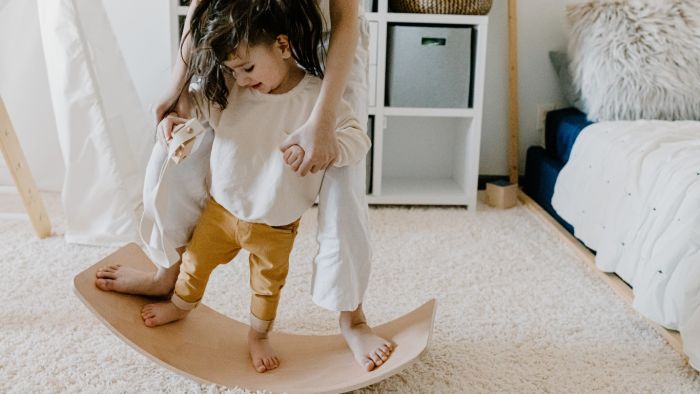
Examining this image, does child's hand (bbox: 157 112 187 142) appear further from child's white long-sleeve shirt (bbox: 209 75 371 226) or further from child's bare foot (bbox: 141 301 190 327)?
child's bare foot (bbox: 141 301 190 327)

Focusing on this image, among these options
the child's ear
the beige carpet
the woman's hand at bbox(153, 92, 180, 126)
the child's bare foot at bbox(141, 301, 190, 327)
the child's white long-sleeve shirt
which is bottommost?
the beige carpet

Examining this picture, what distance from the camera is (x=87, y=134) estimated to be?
1915 mm

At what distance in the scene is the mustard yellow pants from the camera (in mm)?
1195

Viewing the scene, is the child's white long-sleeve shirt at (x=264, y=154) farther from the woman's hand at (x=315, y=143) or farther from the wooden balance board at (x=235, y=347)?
the wooden balance board at (x=235, y=347)

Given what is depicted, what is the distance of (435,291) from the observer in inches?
66.4

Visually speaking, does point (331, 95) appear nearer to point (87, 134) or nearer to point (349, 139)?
point (349, 139)

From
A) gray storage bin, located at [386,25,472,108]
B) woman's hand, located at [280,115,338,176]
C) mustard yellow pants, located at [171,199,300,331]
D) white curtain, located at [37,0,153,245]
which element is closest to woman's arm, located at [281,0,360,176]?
woman's hand, located at [280,115,338,176]

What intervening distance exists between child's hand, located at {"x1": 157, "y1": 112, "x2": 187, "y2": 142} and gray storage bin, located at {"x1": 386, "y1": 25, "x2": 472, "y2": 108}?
1.24 m

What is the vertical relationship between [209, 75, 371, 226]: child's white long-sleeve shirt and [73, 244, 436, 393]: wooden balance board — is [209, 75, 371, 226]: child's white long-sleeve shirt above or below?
above

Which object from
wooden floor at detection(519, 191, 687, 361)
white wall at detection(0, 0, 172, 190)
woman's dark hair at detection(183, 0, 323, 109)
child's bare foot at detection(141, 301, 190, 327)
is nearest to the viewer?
woman's dark hair at detection(183, 0, 323, 109)

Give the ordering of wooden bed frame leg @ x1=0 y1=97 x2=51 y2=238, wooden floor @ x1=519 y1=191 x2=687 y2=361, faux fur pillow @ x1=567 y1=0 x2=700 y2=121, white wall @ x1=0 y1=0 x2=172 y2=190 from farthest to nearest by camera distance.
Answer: white wall @ x1=0 y1=0 x2=172 y2=190 < faux fur pillow @ x1=567 y1=0 x2=700 y2=121 < wooden bed frame leg @ x1=0 y1=97 x2=51 y2=238 < wooden floor @ x1=519 y1=191 x2=687 y2=361

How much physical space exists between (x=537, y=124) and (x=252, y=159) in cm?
174

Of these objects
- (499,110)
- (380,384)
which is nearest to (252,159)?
(380,384)

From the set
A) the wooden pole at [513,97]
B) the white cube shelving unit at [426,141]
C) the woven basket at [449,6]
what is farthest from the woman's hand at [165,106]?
the wooden pole at [513,97]
